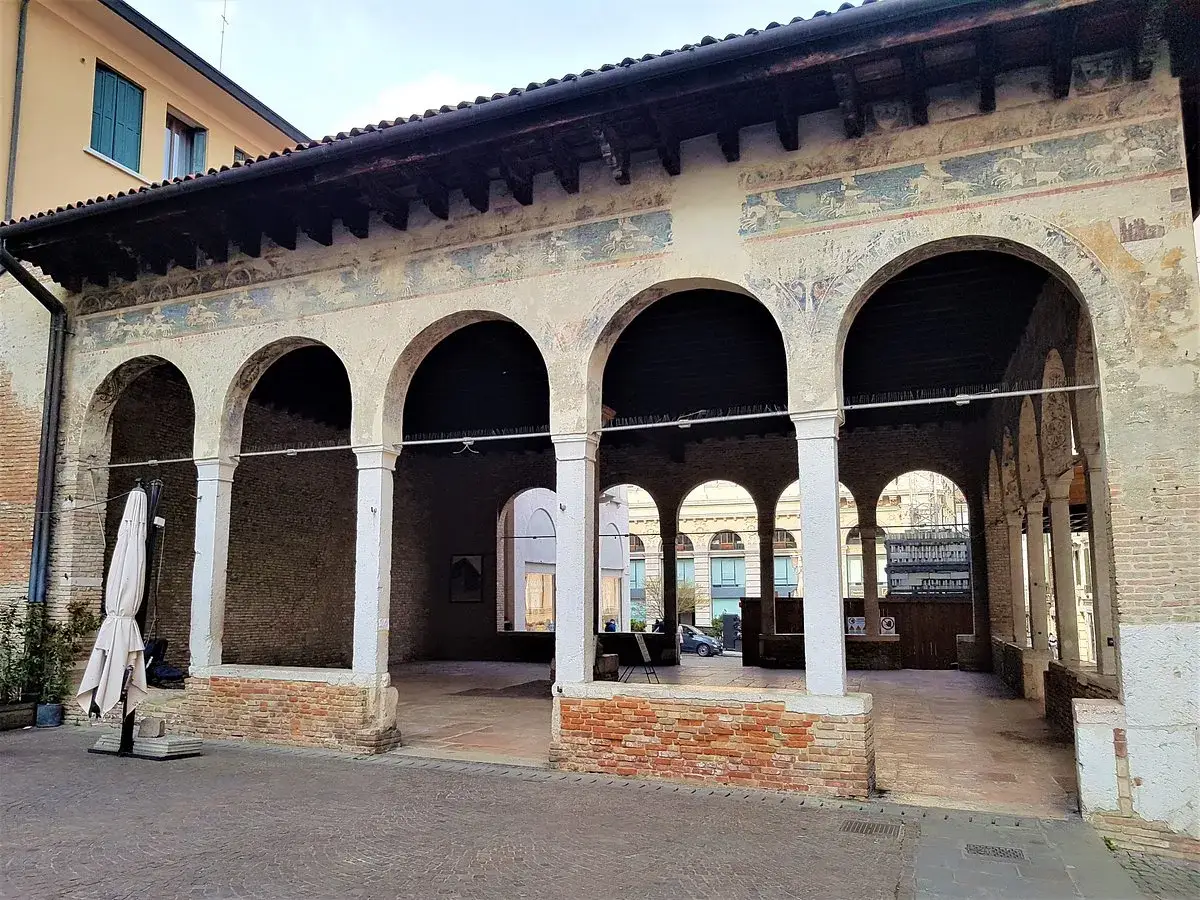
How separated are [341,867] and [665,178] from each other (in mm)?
5946

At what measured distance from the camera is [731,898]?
4.60 metres

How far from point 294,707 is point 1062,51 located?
28.6 feet

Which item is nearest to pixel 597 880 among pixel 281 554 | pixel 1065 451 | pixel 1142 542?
pixel 1142 542

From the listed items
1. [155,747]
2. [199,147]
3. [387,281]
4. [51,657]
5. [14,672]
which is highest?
[199,147]

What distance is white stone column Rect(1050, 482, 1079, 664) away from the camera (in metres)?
9.73

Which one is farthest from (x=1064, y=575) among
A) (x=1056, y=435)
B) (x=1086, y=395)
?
(x=1086, y=395)

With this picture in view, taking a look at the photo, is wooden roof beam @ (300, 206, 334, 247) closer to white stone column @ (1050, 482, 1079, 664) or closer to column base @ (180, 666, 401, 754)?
column base @ (180, 666, 401, 754)

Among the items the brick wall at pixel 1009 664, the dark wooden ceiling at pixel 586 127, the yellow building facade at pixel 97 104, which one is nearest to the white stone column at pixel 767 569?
the brick wall at pixel 1009 664

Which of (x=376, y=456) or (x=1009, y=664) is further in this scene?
(x=1009, y=664)

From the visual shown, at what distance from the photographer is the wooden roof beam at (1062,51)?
5.95m

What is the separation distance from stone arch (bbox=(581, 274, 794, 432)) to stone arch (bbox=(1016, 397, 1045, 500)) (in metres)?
5.04

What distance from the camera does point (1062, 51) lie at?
614 centimetres

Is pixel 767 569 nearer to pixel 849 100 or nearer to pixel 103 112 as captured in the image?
pixel 849 100

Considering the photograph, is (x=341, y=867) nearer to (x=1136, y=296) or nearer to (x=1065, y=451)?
(x=1136, y=296)
